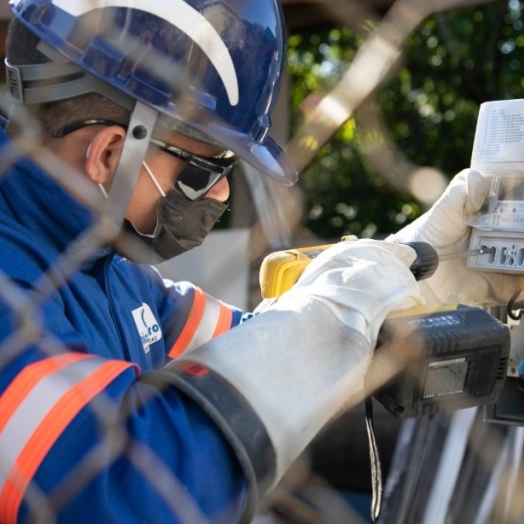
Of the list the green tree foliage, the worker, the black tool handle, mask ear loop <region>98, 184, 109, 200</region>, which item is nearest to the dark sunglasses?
the worker

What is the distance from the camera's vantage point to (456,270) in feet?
7.45

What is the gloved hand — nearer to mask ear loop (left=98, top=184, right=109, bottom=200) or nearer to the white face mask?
the white face mask

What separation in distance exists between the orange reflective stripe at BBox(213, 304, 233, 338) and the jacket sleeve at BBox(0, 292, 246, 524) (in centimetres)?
87

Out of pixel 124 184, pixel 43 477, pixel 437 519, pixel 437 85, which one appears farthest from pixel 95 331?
pixel 437 85

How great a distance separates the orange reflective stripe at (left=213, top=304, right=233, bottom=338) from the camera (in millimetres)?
2322

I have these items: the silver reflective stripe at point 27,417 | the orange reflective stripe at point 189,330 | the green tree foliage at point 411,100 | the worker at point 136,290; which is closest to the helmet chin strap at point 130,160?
the worker at point 136,290

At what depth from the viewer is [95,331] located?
1721 mm

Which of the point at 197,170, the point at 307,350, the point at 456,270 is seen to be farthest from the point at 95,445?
the point at 456,270

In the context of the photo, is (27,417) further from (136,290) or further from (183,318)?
(183,318)

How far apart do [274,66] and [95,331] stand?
2.18 ft

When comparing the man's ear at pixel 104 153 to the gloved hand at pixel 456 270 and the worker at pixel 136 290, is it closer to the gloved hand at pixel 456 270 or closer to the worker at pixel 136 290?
the worker at pixel 136 290

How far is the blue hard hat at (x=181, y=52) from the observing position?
165 centimetres

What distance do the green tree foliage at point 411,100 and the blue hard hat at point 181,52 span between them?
14.1ft

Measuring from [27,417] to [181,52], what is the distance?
0.77 metres
